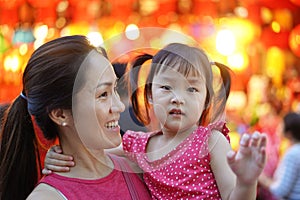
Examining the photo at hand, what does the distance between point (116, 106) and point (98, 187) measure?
20 centimetres

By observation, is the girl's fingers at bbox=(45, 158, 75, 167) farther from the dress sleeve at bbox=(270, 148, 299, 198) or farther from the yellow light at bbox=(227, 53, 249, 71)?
the yellow light at bbox=(227, 53, 249, 71)

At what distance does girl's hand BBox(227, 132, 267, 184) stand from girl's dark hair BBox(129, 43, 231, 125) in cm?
26

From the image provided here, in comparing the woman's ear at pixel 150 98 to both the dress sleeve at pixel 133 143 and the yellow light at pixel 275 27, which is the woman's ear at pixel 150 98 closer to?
the dress sleeve at pixel 133 143

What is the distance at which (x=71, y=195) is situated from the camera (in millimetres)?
1480

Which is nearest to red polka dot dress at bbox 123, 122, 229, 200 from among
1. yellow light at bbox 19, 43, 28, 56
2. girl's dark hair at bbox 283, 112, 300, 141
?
girl's dark hair at bbox 283, 112, 300, 141

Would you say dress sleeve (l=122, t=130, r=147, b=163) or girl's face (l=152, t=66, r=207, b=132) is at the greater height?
girl's face (l=152, t=66, r=207, b=132)

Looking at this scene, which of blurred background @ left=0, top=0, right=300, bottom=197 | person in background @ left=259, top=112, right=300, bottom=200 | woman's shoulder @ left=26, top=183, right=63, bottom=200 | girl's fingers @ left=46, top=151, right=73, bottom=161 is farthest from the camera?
blurred background @ left=0, top=0, right=300, bottom=197

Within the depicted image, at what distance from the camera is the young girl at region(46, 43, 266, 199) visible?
1530mm

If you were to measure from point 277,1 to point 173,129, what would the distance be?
436 centimetres

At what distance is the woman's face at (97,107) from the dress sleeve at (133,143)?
0.61ft

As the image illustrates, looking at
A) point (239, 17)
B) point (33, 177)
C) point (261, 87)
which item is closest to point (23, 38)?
point (239, 17)

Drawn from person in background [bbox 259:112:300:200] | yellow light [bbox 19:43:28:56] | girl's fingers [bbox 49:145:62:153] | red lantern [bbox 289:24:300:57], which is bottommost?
person in background [bbox 259:112:300:200]

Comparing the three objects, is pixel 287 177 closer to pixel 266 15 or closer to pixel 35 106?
pixel 266 15

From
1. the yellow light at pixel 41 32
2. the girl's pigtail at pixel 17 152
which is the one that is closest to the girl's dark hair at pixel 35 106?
the girl's pigtail at pixel 17 152
